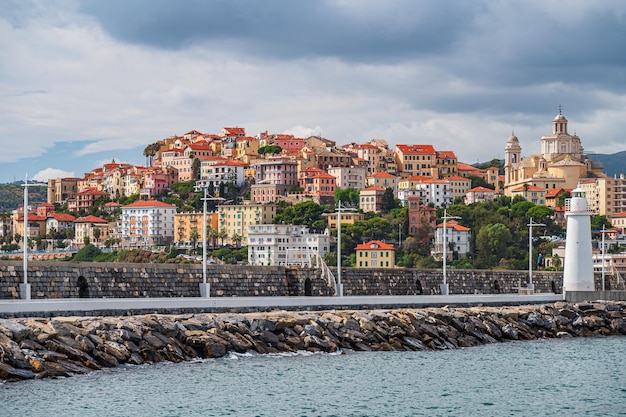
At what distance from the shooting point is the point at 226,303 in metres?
26.6

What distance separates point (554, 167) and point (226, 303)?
11685 centimetres

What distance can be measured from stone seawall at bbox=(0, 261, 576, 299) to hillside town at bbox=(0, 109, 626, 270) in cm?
6690

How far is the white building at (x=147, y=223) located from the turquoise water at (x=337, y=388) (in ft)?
344

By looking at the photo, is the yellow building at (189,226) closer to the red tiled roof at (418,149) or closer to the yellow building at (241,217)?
the yellow building at (241,217)

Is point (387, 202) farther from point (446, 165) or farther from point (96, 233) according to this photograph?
point (96, 233)

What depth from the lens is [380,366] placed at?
24.2 m

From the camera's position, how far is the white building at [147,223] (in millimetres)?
129375

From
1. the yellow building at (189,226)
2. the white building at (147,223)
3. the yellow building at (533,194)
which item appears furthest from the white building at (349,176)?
the white building at (147,223)

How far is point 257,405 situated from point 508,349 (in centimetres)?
1077

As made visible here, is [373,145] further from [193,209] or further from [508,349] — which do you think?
[508,349]

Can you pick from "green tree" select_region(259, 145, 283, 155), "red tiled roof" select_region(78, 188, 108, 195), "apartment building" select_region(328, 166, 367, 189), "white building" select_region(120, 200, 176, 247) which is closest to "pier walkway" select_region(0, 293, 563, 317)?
"white building" select_region(120, 200, 176, 247)

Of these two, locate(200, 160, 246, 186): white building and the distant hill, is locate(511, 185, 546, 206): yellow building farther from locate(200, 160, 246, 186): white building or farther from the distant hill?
the distant hill

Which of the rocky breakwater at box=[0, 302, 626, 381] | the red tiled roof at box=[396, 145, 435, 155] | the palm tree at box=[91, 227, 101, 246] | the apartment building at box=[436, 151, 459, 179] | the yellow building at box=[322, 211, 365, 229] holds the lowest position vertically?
the rocky breakwater at box=[0, 302, 626, 381]

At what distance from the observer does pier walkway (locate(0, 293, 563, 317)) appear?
22.4m
